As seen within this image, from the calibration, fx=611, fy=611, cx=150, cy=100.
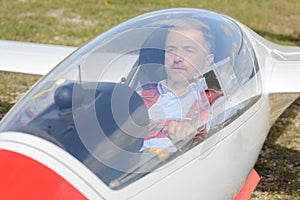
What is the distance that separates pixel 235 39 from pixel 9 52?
2.10 m

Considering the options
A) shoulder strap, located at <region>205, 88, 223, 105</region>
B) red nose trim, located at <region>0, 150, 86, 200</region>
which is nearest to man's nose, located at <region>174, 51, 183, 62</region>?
shoulder strap, located at <region>205, 88, 223, 105</region>

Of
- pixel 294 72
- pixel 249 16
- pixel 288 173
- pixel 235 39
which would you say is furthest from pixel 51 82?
pixel 249 16

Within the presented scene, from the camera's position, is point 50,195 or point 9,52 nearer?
point 50,195

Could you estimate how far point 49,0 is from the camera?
11.5 m

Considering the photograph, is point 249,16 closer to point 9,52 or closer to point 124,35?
point 9,52

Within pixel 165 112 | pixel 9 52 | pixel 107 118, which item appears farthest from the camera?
pixel 9 52

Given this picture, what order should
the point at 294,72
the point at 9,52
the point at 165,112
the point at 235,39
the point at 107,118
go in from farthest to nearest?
the point at 9,52, the point at 294,72, the point at 235,39, the point at 165,112, the point at 107,118

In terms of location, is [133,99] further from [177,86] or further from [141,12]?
[141,12]

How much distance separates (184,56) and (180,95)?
24 cm

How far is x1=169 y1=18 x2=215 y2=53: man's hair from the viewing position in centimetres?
362

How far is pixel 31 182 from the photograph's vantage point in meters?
2.62

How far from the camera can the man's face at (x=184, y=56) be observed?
3.30m

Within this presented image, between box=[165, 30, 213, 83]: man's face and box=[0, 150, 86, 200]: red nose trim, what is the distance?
0.93 metres

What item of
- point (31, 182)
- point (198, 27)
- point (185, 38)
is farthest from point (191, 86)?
point (31, 182)
